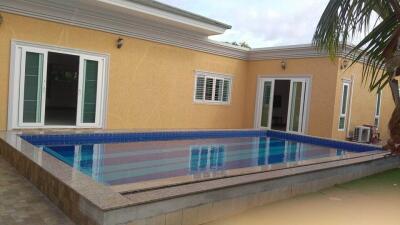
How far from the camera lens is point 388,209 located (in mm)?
5398

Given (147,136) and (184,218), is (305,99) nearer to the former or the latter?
(147,136)

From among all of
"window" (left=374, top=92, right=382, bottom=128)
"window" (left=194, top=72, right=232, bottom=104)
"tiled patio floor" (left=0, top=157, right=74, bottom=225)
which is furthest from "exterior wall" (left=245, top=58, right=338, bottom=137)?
"tiled patio floor" (left=0, top=157, right=74, bottom=225)

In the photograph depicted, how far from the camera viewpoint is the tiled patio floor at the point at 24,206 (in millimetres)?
3799

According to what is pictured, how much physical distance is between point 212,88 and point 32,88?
6737mm

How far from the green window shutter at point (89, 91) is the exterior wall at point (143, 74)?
0.44 metres

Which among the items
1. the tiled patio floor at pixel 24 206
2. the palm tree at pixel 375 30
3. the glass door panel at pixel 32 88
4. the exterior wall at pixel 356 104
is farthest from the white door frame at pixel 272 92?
the tiled patio floor at pixel 24 206

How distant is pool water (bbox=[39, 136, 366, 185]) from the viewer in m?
6.56

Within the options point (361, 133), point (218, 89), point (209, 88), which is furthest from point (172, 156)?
point (361, 133)

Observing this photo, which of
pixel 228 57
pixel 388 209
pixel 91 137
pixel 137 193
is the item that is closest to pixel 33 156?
pixel 137 193

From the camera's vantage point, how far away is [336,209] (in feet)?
17.2

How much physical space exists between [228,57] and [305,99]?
3.45 m

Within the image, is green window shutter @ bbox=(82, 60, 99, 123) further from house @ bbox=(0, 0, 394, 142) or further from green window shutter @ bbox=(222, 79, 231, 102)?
green window shutter @ bbox=(222, 79, 231, 102)

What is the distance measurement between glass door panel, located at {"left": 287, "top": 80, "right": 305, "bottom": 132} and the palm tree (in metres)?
10.3

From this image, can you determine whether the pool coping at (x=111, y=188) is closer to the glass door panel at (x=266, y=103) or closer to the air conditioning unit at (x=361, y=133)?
the glass door panel at (x=266, y=103)
